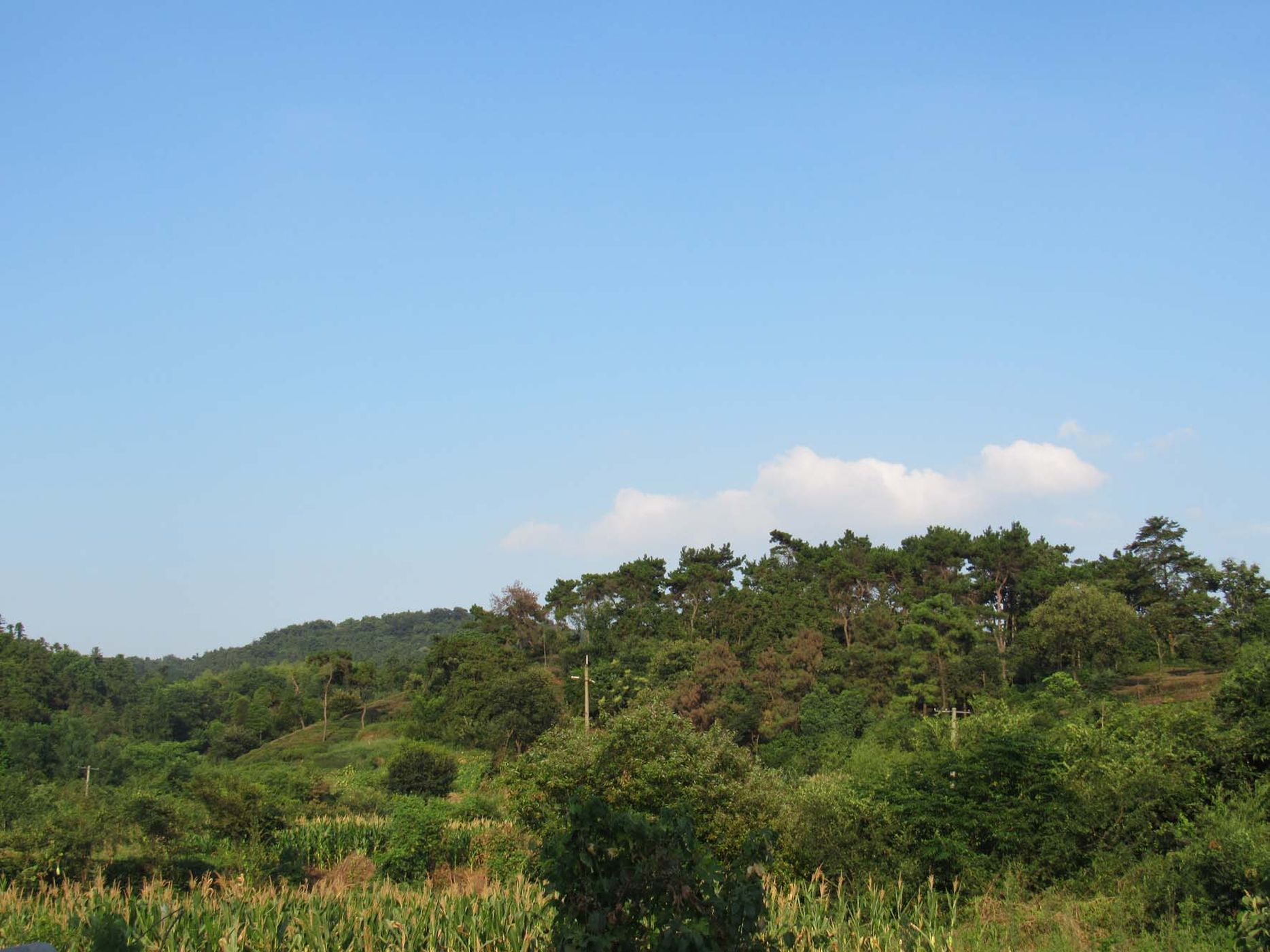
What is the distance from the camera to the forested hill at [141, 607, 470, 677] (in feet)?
553

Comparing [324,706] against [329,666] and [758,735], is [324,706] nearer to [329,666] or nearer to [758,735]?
[329,666]

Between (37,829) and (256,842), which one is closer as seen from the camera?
(37,829)

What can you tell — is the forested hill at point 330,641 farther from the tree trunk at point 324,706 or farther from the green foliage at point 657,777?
the green foliage at point 657,777

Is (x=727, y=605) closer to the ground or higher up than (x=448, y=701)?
higher up

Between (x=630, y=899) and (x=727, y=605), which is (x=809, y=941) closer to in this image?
(x=630, y=899)

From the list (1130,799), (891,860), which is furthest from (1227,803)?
(891,860)

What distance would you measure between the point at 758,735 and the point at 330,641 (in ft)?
456

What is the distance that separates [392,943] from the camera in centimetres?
1038

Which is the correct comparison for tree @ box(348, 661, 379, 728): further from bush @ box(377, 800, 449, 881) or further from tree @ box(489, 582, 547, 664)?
bush @ box(377, 800, 449, 881)

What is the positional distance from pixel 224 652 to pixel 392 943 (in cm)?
19155

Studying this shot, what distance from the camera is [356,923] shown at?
36.1 feet

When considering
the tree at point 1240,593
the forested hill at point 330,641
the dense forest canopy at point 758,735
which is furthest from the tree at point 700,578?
the forested hill at point 330,641

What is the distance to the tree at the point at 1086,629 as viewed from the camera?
4662 cm

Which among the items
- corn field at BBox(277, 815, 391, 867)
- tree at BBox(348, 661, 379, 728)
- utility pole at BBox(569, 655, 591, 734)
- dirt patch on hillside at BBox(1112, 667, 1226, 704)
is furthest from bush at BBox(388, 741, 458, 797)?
dirt patch on hillside at BBox(1112, 667, 1226, 704)
